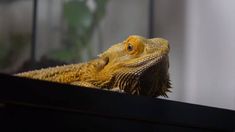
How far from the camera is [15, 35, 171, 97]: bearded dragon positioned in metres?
0.88

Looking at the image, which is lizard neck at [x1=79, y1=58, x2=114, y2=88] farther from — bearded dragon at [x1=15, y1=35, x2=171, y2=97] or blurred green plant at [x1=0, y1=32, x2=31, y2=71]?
blurred green plant at [x1=0, y1=32, x2=31, y2=71]

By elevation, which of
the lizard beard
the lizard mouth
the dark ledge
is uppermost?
the lizard mouth

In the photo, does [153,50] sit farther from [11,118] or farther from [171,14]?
[171,14]

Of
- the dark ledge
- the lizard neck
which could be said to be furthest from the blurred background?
the dark ledge

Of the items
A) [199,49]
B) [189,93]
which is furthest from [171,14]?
[189,93]

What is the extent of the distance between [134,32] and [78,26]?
24 centimetres

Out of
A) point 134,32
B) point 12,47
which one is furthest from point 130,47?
point 134,32

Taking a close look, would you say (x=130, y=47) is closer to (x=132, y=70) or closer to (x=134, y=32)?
(x=132, y=70)

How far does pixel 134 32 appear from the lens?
62.1 inches

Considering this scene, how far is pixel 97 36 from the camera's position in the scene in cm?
147

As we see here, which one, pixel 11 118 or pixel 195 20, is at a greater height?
pixel 195 20

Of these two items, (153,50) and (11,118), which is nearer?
(11,118)

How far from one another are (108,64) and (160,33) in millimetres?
713

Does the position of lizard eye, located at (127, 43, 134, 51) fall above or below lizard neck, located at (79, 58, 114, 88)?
above
